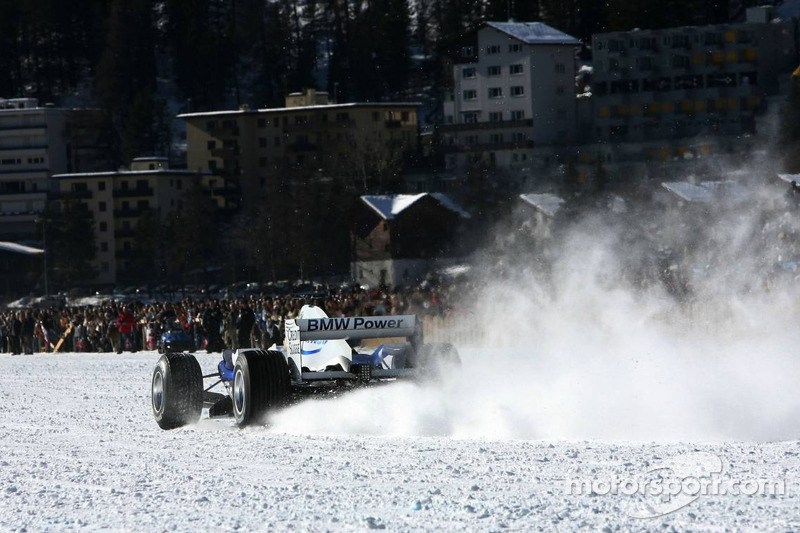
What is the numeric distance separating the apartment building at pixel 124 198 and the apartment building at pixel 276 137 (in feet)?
11.5

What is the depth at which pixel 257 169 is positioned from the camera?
116 metres

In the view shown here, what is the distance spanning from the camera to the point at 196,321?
1400 inches

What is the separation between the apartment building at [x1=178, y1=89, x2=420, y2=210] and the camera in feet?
359

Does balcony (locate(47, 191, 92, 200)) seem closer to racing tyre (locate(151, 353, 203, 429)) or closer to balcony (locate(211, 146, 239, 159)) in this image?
balcony (locate(211, 146, 239, 159))

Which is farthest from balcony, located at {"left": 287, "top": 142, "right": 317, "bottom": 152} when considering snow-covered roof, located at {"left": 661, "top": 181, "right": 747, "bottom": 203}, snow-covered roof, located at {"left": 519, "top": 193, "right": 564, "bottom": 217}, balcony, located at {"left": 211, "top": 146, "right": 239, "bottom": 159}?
snow-covered roof, located at {"left": 661, "top": 181, "right": 747, "bottom": 203}

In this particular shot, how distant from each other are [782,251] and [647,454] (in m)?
16.1

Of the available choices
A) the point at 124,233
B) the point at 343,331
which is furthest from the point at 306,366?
the point at 124,233

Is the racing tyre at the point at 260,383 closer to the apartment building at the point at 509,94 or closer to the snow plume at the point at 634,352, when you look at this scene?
the snow plume at the point at 634,352

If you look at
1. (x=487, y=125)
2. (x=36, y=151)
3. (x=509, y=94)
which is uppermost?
(x=509, y=94)

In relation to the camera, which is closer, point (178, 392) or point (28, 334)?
point (178, 392)

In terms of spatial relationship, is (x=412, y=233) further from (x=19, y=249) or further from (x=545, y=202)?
(x=19, y=249)

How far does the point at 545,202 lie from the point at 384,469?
206ft

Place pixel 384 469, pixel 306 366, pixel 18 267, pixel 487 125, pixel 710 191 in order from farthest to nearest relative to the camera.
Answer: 1. pixel 18 267
2. pixel 487 125
3. pixel 710 191
4. pixel 306 366
5. pixel 384 469

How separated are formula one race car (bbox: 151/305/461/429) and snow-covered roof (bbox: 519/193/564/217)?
5363 centimetres
